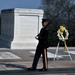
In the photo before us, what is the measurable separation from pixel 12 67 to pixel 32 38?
6238 millimetres

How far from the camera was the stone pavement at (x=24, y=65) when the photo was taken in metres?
11.4

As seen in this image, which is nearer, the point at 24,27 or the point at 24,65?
the point at 24,65

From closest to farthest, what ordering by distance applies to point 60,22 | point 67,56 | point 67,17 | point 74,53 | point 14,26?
point 67,56
point 74,53
point 14,26
point 60,22
point 67,17

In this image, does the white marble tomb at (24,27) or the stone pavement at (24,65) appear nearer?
the stone pavement at (24,65)

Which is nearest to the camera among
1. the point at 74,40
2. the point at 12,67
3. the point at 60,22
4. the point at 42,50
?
the point at 42,50

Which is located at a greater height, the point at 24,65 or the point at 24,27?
the point at 24,27

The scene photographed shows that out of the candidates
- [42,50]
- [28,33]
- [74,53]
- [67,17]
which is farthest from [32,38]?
[67,17]

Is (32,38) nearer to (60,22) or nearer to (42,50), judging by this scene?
(42,50)

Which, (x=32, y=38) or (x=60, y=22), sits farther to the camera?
(x=60, y=22)

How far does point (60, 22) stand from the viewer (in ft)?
161

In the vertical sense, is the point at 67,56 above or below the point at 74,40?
above

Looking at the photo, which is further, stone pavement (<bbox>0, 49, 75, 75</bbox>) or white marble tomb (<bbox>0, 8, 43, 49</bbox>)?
white marble tomb (<bbox>0, 8, 43, 49</bbox>)

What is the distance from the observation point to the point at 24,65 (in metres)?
12.9

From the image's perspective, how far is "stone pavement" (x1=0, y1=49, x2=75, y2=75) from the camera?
11.4 meters
